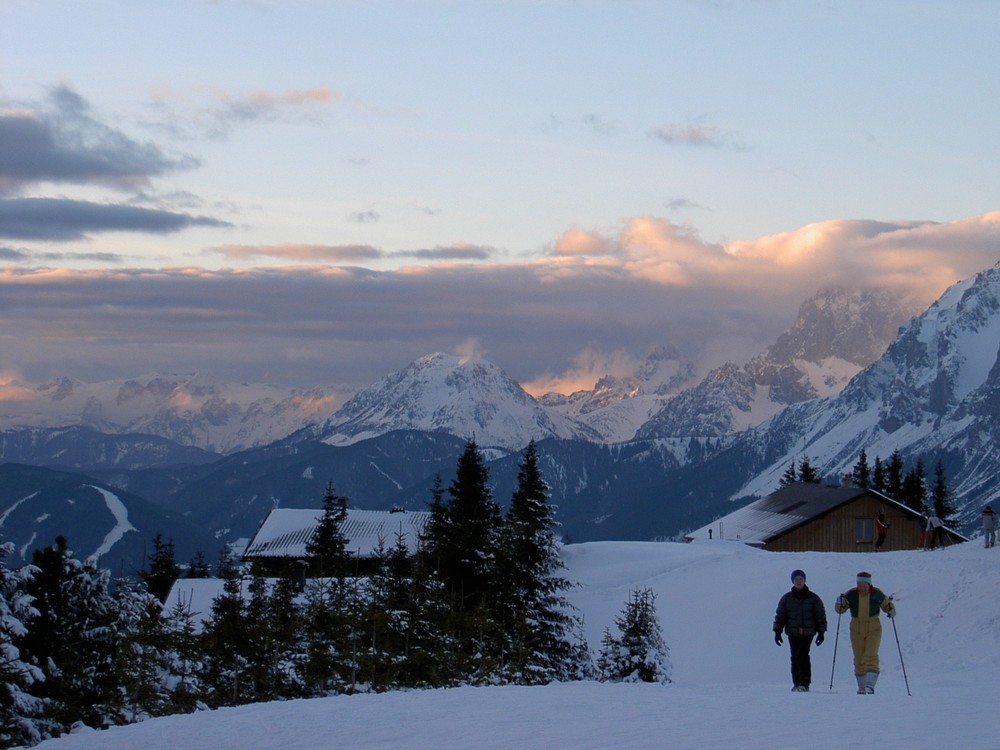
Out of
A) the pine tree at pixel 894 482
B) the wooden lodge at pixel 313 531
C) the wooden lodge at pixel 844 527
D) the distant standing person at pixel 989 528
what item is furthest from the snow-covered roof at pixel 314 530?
the distant standing person at pixel 989 528

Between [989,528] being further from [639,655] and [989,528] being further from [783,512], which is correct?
[783,512]

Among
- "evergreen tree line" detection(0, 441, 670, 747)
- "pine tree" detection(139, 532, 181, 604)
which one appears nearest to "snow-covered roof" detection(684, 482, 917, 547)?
"pine tree" detection(139, 532, 181, 604)

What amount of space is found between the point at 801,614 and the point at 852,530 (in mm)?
59208

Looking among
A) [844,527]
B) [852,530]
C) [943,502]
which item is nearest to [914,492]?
[943,502]

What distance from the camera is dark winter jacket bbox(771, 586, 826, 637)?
78.9 ft

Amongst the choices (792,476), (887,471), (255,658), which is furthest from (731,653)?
(792,476)

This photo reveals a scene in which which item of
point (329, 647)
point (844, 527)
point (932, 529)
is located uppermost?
point (844, 527)

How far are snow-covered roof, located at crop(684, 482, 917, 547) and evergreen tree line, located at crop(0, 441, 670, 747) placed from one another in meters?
39.7

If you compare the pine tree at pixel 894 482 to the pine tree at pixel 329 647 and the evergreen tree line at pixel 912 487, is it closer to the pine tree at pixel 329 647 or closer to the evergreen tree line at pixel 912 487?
the evergreen tree line at pixel 912 487

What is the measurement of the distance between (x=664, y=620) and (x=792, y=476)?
7712cm

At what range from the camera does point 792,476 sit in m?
126

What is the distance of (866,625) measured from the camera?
24.0 meters

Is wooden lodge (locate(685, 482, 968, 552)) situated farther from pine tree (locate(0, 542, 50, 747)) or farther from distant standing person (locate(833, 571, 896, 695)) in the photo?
pine tree (locate(0, 542, 50, 747))

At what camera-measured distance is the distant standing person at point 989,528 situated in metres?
47.8
